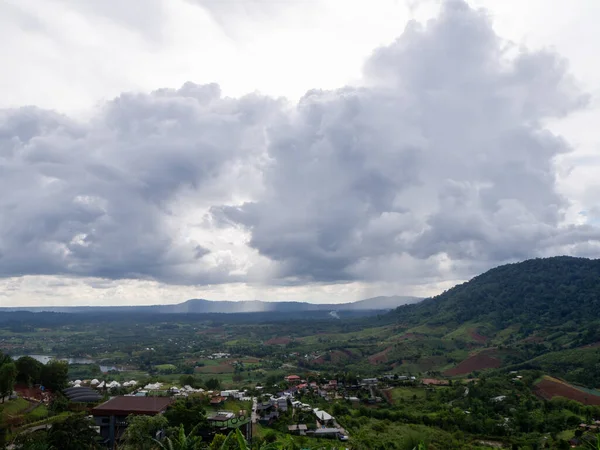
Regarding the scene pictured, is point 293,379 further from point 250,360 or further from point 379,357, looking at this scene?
point 250,360

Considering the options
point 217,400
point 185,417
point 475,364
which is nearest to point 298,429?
point 185,417

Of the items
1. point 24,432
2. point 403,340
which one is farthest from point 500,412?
point 403,340

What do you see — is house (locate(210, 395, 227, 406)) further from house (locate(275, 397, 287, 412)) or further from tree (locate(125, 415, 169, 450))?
tree (locate(125, 415, 169, 450))

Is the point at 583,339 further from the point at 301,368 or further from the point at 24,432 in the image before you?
the point at 24,432

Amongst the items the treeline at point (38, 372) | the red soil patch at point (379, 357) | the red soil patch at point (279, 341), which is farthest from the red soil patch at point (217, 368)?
the red soil patch at point (279, 341)

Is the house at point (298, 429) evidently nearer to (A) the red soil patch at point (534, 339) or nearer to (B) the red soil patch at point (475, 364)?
(B) the red soil patch at point (475, 364)
